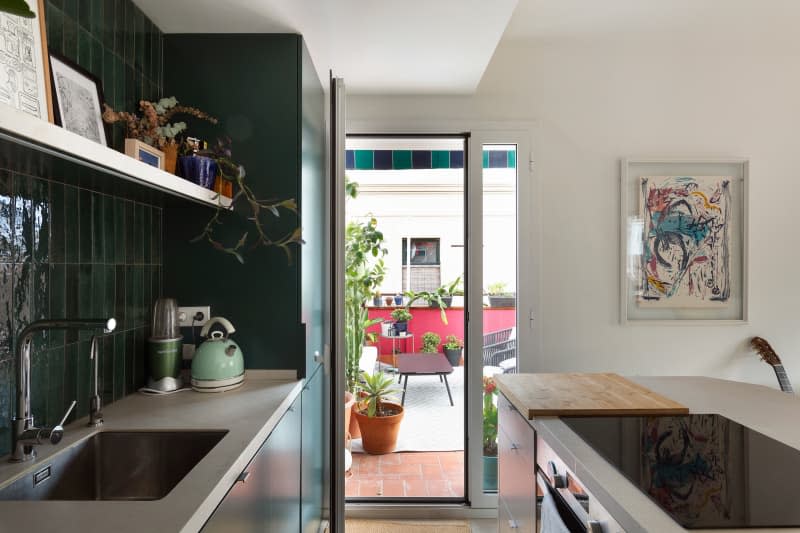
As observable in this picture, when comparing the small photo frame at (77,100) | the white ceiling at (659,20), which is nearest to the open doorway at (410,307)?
the white ceiling at (659,20)

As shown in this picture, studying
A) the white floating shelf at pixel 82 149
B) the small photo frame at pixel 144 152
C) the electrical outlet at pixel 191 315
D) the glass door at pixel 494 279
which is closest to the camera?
the white floating shelf at pixel 82 149

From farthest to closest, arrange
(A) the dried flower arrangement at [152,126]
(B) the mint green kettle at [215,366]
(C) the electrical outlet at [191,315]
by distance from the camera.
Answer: (C) the electrical outlet at [191,315] < (B) the mint green kettle at [215,366] < (A) the dried flower arrangement at [152,126]

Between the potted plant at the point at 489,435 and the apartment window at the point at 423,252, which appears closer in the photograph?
the potted plant at the point at 489,435

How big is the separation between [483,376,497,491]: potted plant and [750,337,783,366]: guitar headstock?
1483 mm

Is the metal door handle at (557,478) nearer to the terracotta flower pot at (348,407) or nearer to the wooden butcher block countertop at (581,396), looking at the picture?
the wooden butcher block countertop at (581,396)

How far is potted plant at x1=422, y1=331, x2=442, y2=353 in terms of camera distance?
2.95 metres

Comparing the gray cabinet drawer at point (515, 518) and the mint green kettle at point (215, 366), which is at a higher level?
the mint green kettle at point (215, 366)

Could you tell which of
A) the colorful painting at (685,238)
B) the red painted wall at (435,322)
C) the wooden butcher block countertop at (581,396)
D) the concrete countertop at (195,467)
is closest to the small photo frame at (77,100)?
Result: the concrete countertop at (195,467)

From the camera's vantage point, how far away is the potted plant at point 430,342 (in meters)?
2.95

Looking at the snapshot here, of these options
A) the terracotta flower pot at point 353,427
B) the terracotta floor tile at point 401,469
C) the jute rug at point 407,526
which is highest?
the terracotta flower pot at point 353,427

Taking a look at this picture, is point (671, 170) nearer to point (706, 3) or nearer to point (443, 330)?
point (706, 3)

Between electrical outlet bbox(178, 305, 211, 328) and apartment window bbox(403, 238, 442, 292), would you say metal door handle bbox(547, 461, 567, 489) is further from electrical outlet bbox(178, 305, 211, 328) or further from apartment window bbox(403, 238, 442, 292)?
apartment window bbox(403, 238, 442, 292)

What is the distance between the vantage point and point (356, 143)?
2.62m

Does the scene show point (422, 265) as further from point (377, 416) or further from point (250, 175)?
point (250, 175)
